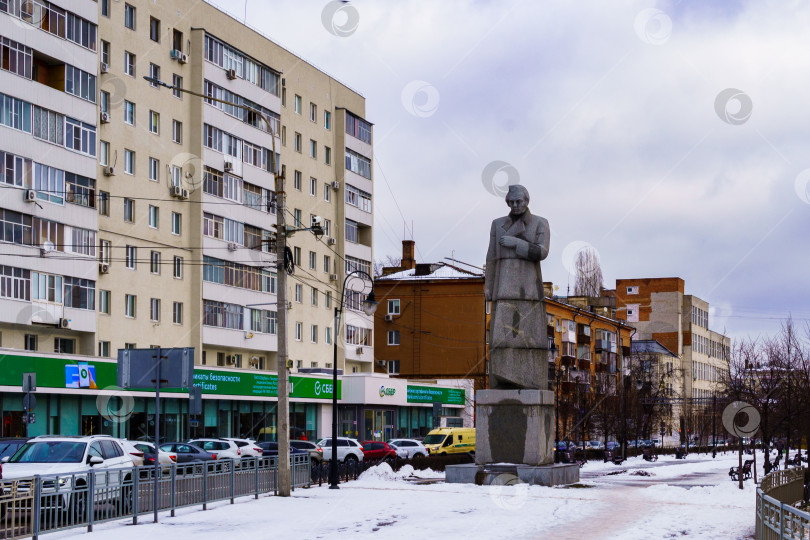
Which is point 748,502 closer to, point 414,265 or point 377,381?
point 377,381

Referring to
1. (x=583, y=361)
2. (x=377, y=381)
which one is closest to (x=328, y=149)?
(x=377, y=381)

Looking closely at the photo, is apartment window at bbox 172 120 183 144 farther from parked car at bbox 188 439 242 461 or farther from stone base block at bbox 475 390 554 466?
stone base block at bbox 475 390 554 466

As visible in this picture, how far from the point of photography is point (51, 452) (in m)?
21.8

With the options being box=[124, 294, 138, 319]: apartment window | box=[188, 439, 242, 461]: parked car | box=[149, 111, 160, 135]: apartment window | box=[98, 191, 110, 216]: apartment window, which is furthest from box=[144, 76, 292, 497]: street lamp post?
box=[149, 111, 160, 135]: apartment window

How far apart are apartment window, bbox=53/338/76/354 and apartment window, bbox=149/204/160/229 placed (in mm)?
8963

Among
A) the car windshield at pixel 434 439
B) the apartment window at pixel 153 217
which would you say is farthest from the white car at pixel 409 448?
the apartment window at pixel 153 217

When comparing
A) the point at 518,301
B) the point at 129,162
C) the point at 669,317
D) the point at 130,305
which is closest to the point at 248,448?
the point at 130,305

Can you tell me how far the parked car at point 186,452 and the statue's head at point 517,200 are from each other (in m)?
16.0

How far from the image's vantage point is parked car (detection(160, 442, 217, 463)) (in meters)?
38.2

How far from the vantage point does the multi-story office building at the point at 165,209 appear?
4453 cm

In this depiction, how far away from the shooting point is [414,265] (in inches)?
3674

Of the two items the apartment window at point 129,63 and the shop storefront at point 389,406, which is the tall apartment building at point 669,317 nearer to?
the shop storefront at point 389,406

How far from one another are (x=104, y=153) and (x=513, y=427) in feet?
102

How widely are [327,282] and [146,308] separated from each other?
2084cm
